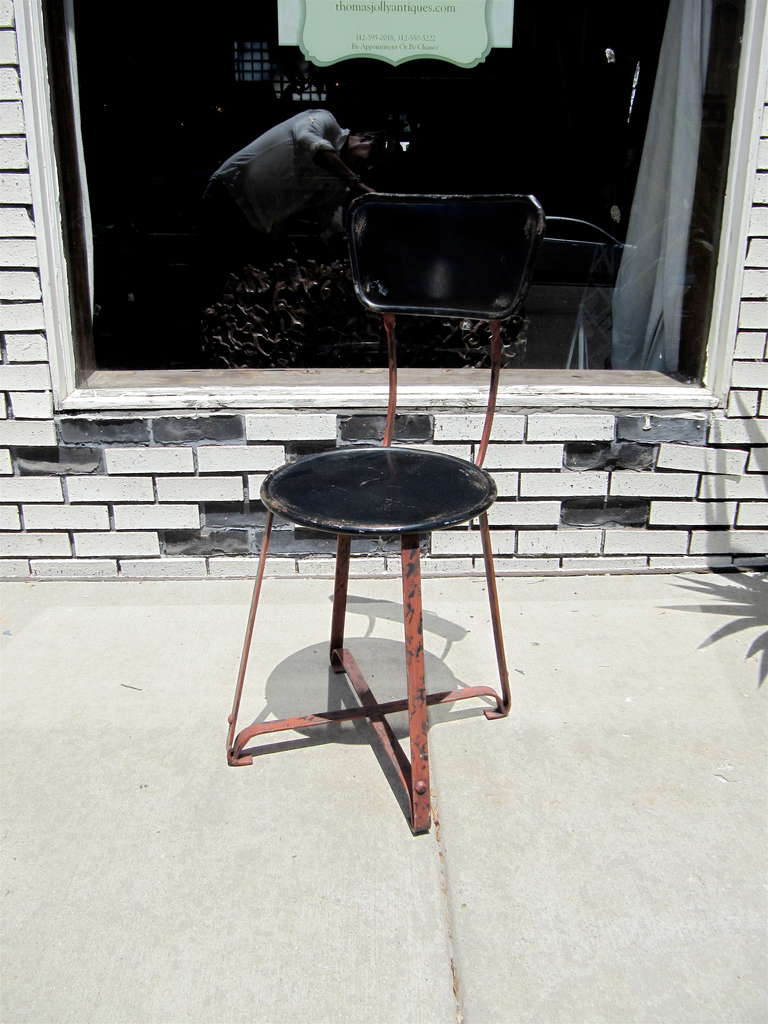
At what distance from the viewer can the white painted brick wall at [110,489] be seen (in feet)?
10.0

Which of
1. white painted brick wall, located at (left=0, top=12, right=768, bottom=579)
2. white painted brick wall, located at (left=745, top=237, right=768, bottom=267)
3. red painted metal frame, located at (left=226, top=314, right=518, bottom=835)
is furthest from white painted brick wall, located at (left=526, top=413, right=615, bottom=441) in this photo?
red painted metal frame, located at (left=226, top=314, right=518, bottom=835)

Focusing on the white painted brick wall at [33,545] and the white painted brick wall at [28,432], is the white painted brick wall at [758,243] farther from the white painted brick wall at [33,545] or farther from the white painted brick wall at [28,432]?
the white painted brick wall at [33,545]

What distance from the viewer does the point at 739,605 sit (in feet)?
9.75

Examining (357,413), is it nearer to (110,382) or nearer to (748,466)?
(110,382)

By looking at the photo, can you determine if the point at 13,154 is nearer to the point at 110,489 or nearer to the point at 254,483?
the point at 110,489

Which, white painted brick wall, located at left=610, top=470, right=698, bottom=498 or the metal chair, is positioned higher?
the metal chair

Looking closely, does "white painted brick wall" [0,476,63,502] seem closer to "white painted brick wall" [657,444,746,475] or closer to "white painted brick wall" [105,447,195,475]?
"white painted brick wall" [105,447,195,475]

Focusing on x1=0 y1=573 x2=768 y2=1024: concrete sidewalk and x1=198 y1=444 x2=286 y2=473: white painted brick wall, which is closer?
x1=0 y1=573 x2=768 y2=1024: concrete sidewalk

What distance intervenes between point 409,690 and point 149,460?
5.09ft

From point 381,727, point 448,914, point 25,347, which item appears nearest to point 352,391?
point 25,347

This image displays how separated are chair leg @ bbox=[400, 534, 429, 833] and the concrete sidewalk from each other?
72mm

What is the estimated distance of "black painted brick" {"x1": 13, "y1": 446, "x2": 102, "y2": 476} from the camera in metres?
3.03

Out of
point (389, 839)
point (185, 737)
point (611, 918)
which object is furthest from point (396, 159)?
point (611, 918)

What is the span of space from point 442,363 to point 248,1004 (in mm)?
2340
